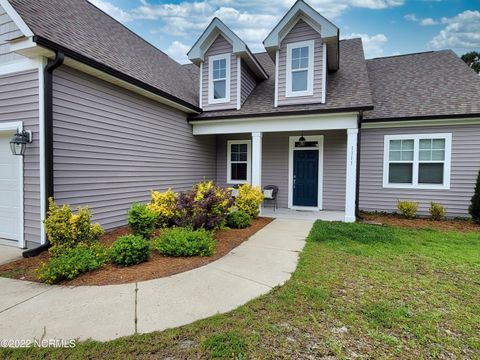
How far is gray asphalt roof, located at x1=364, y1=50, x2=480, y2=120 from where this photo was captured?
28.0 feet

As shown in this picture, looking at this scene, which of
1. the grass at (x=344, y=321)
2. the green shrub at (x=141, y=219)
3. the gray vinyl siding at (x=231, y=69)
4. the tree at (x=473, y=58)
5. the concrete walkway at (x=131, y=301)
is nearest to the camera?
the grass at (x=344, y=321)

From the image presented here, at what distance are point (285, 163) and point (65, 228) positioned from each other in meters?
7.52

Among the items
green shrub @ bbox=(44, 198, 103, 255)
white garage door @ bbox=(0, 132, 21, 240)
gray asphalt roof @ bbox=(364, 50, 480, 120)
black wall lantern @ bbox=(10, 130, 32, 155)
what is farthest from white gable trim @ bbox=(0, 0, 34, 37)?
gray asphalt roof @ bbox=(364, 50, 480, 120)

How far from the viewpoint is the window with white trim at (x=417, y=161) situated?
842 centimetres

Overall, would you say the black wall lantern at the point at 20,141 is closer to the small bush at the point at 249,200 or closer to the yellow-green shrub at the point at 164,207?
the yellow-green shrub at the point at 164,207

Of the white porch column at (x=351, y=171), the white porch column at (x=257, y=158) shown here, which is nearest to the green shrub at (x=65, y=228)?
the white porch column at (x=257, y=158)

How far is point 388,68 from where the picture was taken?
36.4ft

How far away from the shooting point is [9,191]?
530 cm

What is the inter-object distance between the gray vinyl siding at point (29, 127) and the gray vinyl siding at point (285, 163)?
7.03 metres

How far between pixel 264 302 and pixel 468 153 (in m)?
8.69

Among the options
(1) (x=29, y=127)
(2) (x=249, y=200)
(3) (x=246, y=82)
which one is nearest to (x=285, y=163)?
(2) (x=249, y=200)

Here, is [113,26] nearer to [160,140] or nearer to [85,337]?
[160,140]

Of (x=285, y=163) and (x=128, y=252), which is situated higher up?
(x=285, y=163)

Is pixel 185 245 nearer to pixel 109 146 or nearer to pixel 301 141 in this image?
pixel 109 146
